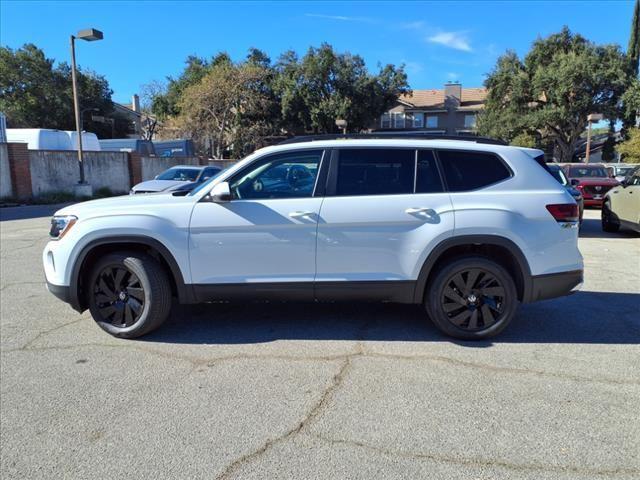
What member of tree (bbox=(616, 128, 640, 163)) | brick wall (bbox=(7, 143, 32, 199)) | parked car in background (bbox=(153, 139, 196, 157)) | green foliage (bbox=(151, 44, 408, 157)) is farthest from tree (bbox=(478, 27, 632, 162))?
brick wall (bbox=(7, 143, 32, 199))

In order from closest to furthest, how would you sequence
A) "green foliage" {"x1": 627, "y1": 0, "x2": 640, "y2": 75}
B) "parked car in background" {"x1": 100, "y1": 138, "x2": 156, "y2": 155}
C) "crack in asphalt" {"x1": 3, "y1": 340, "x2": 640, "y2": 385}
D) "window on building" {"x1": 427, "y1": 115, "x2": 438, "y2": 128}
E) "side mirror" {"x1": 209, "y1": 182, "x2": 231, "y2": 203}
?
"crack in asphalt" {"x1": 3, "y1": 340, "x2": 640, "y2": 385}
"side mirror" {"x1": 209, "y1": 182, "x2": 231, "y2": 203}
"parked car in background" {"x1": 100, "y1": 138, "x2": 156, "y2": 155}
"green foliage" {"x1": 627, "y1": 0, "x2": 640, "y2": 75}
"window on building" {"x1": 427, "y1": 115, "x2": 438, "y2": 128}

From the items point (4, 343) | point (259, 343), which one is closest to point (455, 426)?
point (259, 343)

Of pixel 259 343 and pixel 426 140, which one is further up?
pixel 426 140

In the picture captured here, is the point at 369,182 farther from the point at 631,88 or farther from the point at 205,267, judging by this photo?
the point at 631,88

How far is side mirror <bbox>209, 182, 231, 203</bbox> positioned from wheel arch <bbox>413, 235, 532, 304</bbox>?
1792mm

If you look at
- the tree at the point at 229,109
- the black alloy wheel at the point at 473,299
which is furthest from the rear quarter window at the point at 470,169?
the tree at the point at 229,109

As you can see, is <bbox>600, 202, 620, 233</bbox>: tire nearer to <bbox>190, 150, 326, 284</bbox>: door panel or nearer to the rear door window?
the rear door window

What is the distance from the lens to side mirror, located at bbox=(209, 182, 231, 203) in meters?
4.00

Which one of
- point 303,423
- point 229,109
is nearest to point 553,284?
point 303,423

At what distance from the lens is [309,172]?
166 inches

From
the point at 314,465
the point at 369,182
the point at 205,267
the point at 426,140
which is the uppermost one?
the point at 426,140

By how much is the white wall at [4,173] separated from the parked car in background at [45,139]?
2.41 meters

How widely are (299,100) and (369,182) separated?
38.5 meters

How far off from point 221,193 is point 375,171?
136 cm
